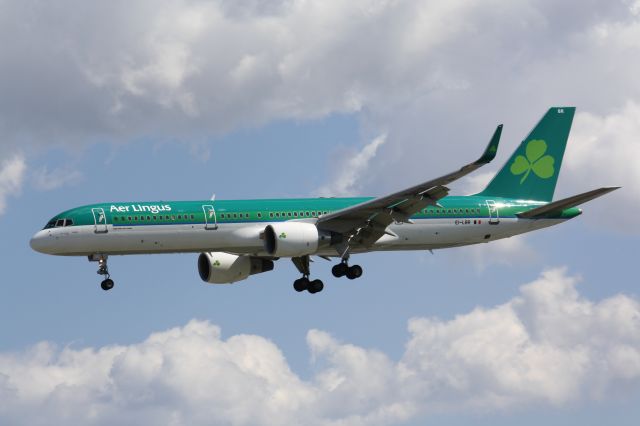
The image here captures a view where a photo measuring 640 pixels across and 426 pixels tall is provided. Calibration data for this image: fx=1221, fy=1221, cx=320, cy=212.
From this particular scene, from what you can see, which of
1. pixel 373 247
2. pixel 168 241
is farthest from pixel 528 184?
pixel 168 241

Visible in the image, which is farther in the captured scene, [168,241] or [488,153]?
[168,241]

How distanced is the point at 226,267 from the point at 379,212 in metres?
11.4

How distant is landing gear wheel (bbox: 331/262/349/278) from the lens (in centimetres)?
6806

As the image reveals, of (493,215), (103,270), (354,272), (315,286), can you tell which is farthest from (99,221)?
(493,215)

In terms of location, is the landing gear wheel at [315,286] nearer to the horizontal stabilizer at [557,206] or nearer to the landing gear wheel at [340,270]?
the landing gear wheel at [340,270]

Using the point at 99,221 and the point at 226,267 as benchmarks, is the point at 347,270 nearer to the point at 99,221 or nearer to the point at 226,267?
the point at 226,267

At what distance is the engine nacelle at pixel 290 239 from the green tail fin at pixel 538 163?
521 inches

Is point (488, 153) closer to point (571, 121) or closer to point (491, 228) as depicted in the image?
point (491, 228)

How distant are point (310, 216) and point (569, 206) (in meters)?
14.7

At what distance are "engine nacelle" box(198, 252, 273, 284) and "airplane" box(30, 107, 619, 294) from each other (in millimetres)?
58

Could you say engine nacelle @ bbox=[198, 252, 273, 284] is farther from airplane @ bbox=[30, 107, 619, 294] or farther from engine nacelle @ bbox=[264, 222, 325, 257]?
engine nacelle @ bbox=[264, 222, 325, 257]

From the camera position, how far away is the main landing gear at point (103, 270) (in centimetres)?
6297

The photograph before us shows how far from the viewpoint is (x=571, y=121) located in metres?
76.7

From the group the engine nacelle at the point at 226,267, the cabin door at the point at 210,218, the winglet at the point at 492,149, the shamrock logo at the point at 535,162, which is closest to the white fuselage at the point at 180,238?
the cabin door at the point at 210,218
